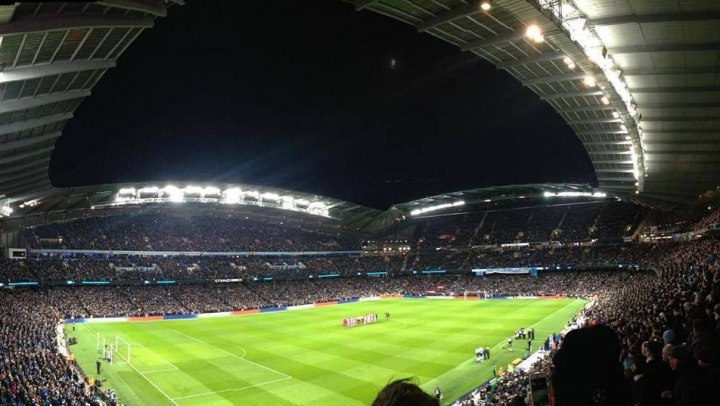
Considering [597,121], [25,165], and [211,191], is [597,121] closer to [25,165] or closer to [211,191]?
[25,165]

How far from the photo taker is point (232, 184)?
2544 inches

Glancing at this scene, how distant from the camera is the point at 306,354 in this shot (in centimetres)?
3731

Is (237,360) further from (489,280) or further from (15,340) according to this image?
(489,280)

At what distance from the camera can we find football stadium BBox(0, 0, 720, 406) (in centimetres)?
1708

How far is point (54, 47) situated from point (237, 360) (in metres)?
23.9

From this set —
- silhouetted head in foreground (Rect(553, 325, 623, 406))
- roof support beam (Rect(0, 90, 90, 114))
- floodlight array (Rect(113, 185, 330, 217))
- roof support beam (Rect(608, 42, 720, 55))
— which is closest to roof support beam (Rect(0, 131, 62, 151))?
roof support beam (Rect(0, 90, 90, 114))

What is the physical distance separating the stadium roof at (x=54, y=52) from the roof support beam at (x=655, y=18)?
1665cm

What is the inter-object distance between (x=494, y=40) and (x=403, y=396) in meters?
23.5

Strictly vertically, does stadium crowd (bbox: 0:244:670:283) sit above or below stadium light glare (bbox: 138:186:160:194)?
below

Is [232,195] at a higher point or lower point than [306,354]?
higher

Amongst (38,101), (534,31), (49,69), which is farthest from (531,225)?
(49,69)

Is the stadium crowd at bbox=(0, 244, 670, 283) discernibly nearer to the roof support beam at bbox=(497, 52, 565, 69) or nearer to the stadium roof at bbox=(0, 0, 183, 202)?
the stadium roof at bbox=(0, 0, 183, 202)

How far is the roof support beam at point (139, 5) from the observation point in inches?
715

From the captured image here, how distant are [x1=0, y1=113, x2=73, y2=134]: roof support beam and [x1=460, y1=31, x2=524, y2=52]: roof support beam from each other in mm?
23442
